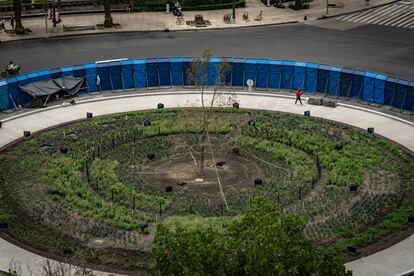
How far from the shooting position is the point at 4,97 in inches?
2574

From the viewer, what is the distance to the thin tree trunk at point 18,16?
8612 cm

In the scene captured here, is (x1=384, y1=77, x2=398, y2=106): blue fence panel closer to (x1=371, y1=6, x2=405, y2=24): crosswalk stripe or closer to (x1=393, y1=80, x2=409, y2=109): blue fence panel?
(x1=393, y1=80, x2=409, y2=109): blue fence panel

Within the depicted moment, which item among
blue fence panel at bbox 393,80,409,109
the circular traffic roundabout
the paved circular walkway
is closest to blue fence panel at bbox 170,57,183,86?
the paved circular walkway

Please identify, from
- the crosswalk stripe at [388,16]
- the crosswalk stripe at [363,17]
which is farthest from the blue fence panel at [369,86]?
the crosswalk stripe at [363,17]

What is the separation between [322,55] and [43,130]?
31220mm

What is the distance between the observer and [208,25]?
92.7 meters

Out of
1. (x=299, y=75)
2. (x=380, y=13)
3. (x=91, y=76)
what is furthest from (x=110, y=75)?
(x=380, y=13)

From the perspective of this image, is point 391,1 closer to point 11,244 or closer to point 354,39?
point 354,39

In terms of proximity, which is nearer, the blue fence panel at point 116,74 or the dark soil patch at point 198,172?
the dark soil patch at point 198,172

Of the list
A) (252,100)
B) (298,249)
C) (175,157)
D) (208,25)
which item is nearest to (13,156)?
(175,157)

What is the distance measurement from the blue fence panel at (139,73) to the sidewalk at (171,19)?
20315mm

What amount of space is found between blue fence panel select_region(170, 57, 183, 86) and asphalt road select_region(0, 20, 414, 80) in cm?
908

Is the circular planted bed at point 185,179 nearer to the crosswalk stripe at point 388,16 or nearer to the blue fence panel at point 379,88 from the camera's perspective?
the blue fence panel at point 379,88

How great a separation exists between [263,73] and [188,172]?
19.9 m
